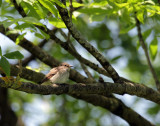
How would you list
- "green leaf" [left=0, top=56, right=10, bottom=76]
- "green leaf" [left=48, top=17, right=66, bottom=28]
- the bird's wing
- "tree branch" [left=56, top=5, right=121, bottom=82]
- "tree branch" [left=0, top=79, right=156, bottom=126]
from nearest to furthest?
"green leaf" [left=0, top=56, right=10, bottom=76] → "tree branch" [left=0, top=79, right=156, bottom=126] → "tree branch" [left=56, top=5, right=121, bottom=82] → "green leaf" [left=48, top=17, right=66, bottom=28] → the bird's wing

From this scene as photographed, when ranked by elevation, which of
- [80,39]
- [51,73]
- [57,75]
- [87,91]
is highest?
[80,39]

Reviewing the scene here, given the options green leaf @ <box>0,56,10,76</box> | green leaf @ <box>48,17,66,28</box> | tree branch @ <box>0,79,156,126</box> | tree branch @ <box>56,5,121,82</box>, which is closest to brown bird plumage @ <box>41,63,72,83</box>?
tree branch @ <box>0,79,156,126</box>

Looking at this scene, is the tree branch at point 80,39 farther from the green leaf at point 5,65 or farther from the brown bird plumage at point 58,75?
the brown bird plumage at point 58,75

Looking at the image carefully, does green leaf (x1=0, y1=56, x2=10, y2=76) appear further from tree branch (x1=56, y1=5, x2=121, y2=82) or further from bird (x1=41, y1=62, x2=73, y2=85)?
bird (x1=41, y1=62, x2=73, y2=85)

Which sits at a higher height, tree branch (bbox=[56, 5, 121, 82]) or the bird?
tree branch (bbox=[56, 5, 121, 82])

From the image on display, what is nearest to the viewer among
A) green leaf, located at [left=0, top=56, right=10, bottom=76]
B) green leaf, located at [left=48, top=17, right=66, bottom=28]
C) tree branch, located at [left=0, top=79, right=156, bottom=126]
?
green leaf, located at [left=0, top=56, right=10, bottom=76]

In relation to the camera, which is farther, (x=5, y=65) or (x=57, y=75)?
(x=57, y=75)

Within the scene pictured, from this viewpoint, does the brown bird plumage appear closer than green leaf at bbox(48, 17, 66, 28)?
No

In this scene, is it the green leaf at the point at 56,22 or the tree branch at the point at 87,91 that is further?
the green leaf at the point at 56,22

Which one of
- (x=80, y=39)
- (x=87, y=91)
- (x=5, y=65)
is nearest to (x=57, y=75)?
(x=87, y=91)

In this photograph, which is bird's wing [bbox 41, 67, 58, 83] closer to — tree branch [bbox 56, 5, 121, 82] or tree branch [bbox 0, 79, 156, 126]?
tree branch [bbox 0, 79, 156, 126]

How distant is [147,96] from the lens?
15.6 ft

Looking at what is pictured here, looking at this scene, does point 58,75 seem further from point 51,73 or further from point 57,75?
point 51,73

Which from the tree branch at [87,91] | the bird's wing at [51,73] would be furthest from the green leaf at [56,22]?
the bird's wing at [51,73]
